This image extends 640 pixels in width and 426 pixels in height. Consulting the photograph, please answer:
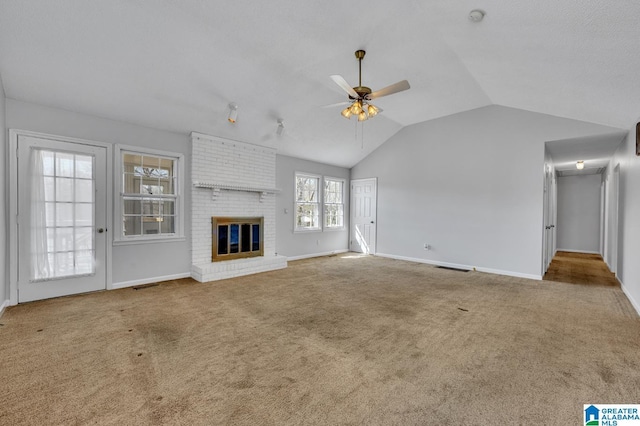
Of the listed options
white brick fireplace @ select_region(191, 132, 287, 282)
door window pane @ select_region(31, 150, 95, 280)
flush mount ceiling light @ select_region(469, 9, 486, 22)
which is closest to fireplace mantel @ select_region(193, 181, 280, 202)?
Result: white brick fireplace @ select_region(191, 132, 287, 282)

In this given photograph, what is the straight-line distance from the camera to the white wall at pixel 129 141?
392 centimetres

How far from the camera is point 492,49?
3389 mm

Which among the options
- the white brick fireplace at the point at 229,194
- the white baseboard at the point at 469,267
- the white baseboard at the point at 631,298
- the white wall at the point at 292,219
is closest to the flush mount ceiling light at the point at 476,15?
the white baseboard at the point at 631,298

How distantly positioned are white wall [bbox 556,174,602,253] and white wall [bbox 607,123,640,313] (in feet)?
14.4

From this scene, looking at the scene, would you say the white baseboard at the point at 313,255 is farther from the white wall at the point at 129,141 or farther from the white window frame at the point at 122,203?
the white window frame at the point at 122,203

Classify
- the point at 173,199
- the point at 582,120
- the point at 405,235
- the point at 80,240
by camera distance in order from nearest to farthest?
the point at 80,240, the point at 582,120, the point at 173,199, the point at 405,235

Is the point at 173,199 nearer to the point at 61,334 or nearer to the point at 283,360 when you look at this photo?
the point at 61,334

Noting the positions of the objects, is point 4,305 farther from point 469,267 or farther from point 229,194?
point 469,267

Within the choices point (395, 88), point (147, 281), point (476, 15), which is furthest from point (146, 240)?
point (476, 15)

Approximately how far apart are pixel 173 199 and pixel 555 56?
226 inches

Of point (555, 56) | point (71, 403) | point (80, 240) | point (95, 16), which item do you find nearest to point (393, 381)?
point (71, 403)

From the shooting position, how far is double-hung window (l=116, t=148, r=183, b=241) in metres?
4.71

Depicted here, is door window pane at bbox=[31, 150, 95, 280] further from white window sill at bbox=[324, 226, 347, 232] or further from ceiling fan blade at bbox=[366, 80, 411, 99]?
white window sill at bbox=[324, 226, 347, 232]

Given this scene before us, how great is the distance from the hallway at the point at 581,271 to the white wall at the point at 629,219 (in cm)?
33
